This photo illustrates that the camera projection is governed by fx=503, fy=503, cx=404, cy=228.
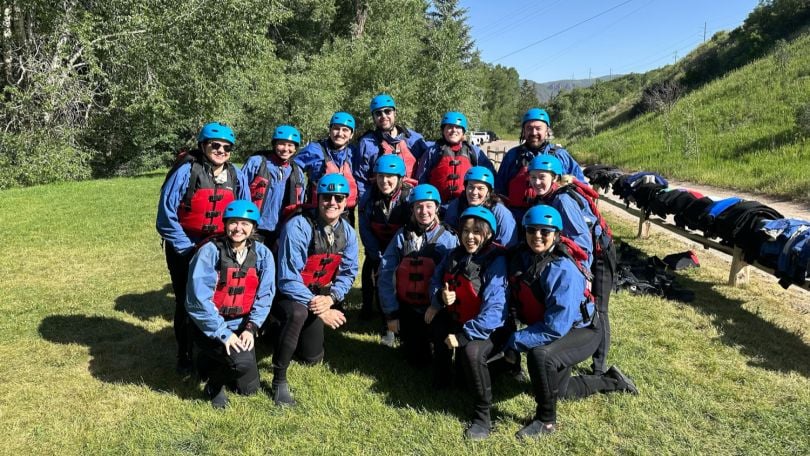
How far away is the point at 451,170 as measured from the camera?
5785mm

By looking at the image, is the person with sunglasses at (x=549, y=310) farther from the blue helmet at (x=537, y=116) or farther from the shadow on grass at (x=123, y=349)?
the shadow on grass at (x=123, y=349)

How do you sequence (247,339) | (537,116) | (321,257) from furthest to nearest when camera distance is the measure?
(537,116), (321,257), (247,339)

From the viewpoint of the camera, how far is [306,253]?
15.0 feet

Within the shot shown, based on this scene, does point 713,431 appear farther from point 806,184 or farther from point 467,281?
point 806,184

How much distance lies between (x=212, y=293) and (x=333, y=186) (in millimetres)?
1342

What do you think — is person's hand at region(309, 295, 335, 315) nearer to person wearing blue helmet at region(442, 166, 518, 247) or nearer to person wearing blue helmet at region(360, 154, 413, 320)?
person wearing blue helmet at region(360, 154, 413, 320)

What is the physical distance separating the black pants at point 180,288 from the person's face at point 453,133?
10.0ft

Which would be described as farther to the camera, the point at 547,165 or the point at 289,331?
the point at 547,165

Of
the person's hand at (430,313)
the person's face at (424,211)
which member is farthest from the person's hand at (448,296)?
the person's face at (424,211)

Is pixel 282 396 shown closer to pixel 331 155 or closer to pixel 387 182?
pixel 387 182

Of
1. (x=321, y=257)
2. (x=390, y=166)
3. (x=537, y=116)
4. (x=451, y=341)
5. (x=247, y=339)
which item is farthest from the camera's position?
(x=537, y=116)

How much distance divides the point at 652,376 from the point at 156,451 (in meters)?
4.21

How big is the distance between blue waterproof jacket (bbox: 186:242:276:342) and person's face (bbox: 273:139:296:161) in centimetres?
141

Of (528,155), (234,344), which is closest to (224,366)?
(234,344)
